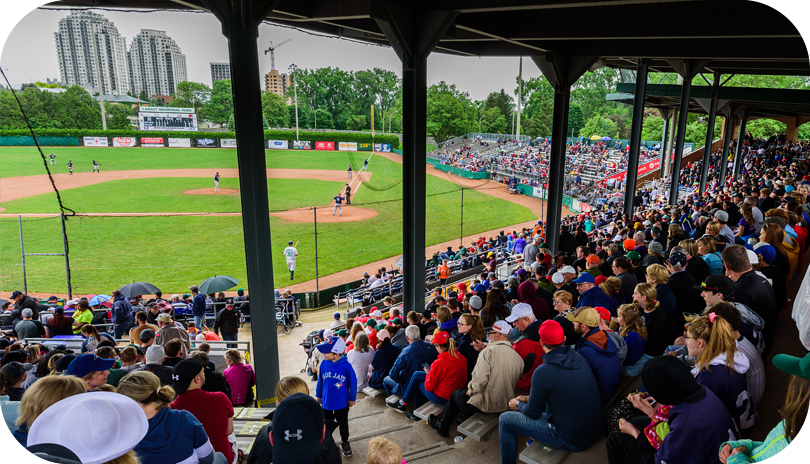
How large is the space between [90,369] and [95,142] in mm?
66491

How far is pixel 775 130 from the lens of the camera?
5266 centimetres

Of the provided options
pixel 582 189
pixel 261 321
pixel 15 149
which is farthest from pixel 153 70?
pixel 261 321

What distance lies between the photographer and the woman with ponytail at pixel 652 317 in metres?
4.70

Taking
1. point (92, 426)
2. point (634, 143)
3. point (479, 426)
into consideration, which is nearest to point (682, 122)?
point (634, 143)

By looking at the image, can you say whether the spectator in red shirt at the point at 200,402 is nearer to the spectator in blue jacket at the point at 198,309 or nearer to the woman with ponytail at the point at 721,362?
the woman with ponytail at the point at 721,362

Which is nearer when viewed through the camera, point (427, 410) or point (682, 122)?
point (427, 410)

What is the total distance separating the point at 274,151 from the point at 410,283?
60.8 m

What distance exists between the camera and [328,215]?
104 ft

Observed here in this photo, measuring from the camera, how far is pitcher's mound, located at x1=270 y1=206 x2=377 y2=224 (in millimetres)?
30156

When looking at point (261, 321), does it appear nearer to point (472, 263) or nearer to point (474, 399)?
point (474, 399)

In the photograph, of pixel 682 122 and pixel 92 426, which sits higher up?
pixel 682 122

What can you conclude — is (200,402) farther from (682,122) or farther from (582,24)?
(682,122)

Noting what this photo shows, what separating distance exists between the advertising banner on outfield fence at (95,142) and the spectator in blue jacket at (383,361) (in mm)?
65847

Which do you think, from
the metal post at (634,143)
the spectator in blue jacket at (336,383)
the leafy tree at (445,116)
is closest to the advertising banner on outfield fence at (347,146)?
the leafy tree at (445,116)
